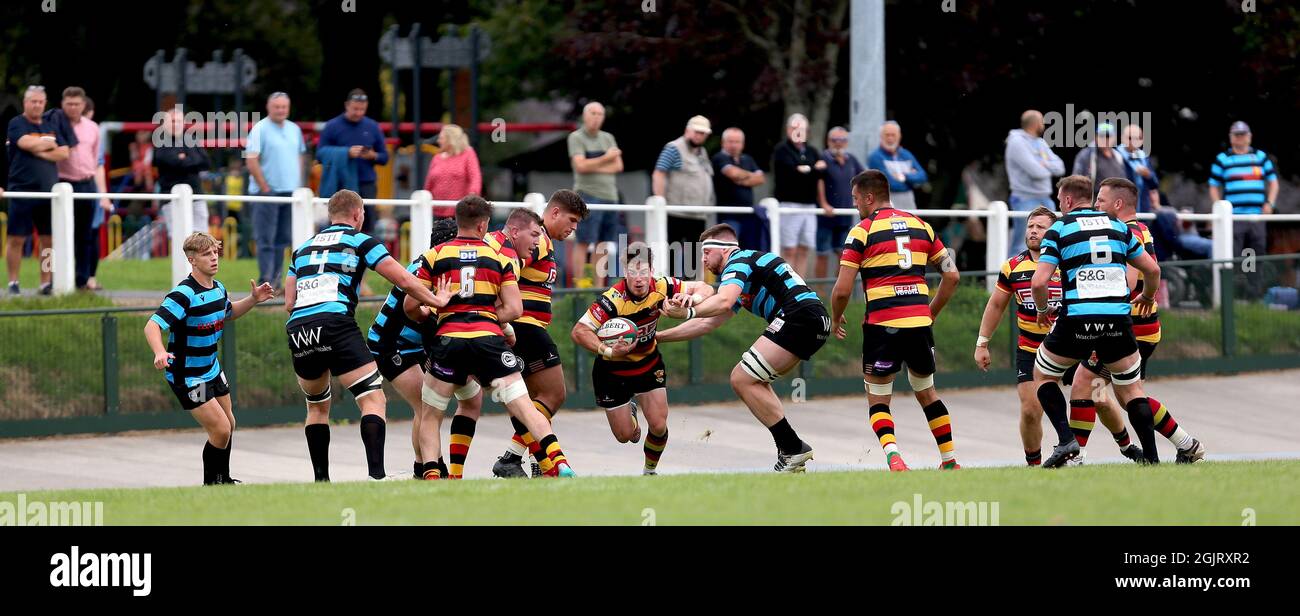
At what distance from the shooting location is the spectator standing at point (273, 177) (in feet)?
60.6

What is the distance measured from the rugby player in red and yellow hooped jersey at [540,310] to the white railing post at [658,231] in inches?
223

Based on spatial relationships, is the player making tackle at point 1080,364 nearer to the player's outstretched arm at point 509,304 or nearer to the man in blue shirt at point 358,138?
the player's outstretched arm at point 509,304

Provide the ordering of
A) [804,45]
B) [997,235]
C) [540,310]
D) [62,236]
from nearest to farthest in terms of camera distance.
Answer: [540,310] → [62,236] → [997,235] → [804,45]

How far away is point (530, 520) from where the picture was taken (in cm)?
889

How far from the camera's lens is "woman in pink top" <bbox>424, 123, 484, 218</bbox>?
18938 mm

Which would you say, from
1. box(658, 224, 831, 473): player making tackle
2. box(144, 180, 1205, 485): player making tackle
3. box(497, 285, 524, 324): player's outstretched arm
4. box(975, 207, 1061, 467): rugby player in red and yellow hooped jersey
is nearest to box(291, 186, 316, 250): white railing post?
box(144, 180, 1205, 485): player making tackle

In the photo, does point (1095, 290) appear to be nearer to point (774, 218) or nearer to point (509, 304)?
point (509, 304)

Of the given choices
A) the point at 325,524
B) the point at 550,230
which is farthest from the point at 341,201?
the point at 325,524

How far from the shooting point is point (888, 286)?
1248 centimetres

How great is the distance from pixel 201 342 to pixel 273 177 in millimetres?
6826

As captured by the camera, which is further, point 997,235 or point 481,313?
point 997,235

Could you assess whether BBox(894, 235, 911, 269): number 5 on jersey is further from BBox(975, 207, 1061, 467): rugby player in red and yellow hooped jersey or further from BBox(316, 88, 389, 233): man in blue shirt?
BBox(316, 88, 389, 233): man in blue shirt

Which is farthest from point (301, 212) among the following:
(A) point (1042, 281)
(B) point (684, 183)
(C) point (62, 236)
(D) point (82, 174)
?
(A) point (1042, 281)

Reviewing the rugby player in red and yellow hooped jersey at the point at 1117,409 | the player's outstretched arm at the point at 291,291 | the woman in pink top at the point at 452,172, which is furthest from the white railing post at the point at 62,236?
the rugby player in red and yellow hooped jersey at the point at 1117,409
